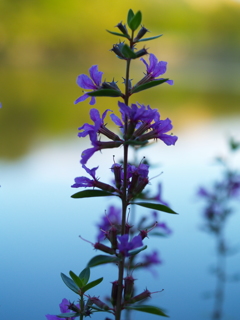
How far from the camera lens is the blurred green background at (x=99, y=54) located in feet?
25.9

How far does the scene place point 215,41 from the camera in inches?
1027

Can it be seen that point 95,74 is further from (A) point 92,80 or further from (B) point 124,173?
(B) point 124,173

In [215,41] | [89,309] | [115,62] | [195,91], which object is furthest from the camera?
[215,41]

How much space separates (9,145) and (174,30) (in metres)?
23.8

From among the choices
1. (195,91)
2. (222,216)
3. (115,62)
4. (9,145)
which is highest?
(115,62)

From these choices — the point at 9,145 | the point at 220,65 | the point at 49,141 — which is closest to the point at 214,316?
the point at 9,145

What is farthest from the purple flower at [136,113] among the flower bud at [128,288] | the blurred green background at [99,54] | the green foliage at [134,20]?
the blurred green background at [99,54]

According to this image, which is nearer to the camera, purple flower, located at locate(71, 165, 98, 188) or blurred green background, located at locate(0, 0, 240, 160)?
purple flower, located at locate(71, 165, 98, 188)

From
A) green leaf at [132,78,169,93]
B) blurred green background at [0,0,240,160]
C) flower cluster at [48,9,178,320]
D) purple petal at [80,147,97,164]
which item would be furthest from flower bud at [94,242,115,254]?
blurred green background at [0,0,240,160]

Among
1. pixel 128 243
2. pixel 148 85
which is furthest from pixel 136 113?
pixel 128 243

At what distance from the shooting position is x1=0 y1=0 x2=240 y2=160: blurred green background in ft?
25.9

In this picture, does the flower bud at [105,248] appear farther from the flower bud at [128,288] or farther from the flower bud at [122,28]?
the flower bud at [122,28]

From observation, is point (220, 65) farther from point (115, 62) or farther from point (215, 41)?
point (115, 62)

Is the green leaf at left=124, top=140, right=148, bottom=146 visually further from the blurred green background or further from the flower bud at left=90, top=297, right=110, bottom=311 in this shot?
the blurred green background
